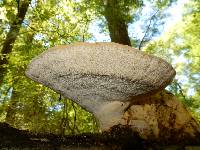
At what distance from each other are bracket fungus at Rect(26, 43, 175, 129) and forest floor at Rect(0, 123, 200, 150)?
282 mm

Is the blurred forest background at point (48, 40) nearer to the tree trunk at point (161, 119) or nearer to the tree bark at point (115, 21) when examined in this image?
the tree bark at point (115, 21)

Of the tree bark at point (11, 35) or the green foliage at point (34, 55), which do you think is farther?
the tree bark at point (11, 35)

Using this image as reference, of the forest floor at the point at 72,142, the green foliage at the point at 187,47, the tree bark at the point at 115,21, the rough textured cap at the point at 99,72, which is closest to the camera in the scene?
the forest floor at the point at 72,142

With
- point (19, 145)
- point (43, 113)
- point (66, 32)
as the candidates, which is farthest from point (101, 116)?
point (66, 32)

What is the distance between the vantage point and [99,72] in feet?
6.76

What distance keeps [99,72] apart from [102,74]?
0.07 ft

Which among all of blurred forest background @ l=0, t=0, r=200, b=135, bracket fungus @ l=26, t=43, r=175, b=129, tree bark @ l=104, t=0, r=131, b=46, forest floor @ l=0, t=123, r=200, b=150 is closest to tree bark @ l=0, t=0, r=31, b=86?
blurred forest background @ l=0, t=0, r=200, b=135

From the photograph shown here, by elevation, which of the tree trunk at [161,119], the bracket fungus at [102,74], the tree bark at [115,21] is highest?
the tree bark at [115,21]

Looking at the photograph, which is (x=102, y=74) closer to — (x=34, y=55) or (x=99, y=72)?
(x=99, y=72)

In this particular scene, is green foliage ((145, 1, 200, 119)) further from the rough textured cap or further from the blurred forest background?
the rough textured cap

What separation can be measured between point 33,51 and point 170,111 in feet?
18.6

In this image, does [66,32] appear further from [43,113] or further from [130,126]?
[130,126]

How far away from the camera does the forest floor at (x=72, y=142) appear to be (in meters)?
1.72

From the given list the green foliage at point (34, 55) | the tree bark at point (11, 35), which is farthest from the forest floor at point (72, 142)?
the tree bark at point (11, 35)
